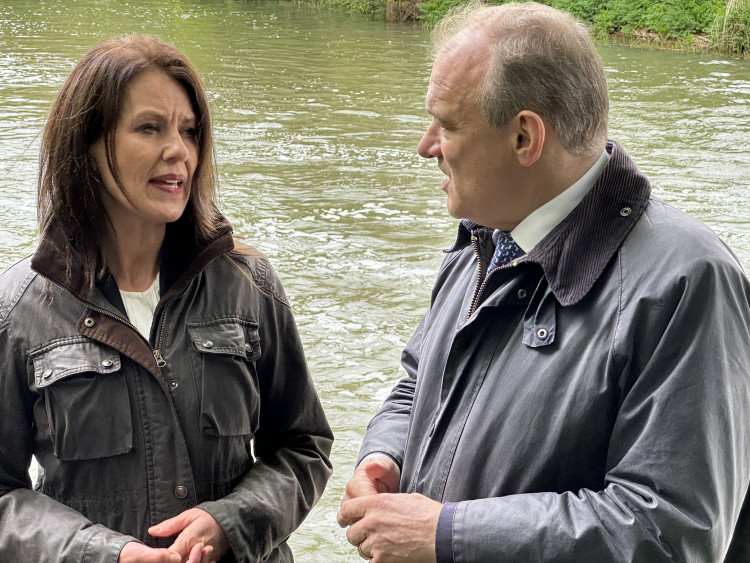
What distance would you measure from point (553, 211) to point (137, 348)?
1030 mm

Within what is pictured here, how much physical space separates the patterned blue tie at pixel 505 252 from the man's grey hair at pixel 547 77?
0.87ft

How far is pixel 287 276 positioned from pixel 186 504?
5.27m

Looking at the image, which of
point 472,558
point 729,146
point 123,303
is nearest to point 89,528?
point 123,303

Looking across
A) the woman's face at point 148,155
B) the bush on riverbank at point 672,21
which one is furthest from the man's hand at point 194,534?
the bush on riverbank at point 672,21

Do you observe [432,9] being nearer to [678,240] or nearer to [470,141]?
[470,141]

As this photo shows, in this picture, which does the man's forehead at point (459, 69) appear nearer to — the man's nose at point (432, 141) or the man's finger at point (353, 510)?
the man's nose at point (432, 141)

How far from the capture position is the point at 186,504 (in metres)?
2.33

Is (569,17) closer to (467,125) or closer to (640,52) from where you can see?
(467,125)

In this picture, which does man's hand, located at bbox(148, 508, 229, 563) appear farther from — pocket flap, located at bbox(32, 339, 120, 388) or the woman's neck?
the woman's neck

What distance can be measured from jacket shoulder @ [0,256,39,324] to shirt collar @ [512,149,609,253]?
1196mm

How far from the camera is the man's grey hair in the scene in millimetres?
2049

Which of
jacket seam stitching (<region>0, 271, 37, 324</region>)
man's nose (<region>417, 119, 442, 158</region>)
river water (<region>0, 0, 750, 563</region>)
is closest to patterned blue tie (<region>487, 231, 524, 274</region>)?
man's nose (<region>417, 119, 442, 158</region>)

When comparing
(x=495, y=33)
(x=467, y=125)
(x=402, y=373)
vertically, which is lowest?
(x=402, y=373)

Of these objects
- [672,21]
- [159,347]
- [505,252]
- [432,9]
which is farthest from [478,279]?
[432,9]
